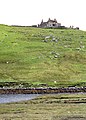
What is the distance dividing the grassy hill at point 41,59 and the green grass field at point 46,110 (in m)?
34.8

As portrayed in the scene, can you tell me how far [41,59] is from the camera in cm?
13725

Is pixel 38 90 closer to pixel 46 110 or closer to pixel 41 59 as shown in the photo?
pixel 46 110

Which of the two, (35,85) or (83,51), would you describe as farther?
(83,51)

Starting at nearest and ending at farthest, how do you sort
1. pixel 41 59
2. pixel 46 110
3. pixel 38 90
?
1. pixel 46 110
2. pixel 38 90
3. pixel 41 59

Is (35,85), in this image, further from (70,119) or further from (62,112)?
(70,119)

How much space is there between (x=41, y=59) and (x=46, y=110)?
7415 cm

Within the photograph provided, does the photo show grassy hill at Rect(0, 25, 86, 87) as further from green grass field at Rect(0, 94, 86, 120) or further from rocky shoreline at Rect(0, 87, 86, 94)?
green grass field at Rect(0, 94, 86, 120)

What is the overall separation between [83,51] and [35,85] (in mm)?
50256

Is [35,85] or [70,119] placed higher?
[70,119]

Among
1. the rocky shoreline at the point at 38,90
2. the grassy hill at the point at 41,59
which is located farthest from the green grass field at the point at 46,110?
the grassy hill at the point at 41,59

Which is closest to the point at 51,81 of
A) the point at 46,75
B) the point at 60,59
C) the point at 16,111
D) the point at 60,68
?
the point at 46,75

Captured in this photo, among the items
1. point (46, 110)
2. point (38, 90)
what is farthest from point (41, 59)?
point (46, 110)

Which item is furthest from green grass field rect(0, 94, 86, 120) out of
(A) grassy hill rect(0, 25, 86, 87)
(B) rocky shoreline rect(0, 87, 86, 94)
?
(A) grassy hill rect(0, 25, 86, 87)

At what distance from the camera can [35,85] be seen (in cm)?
10681
